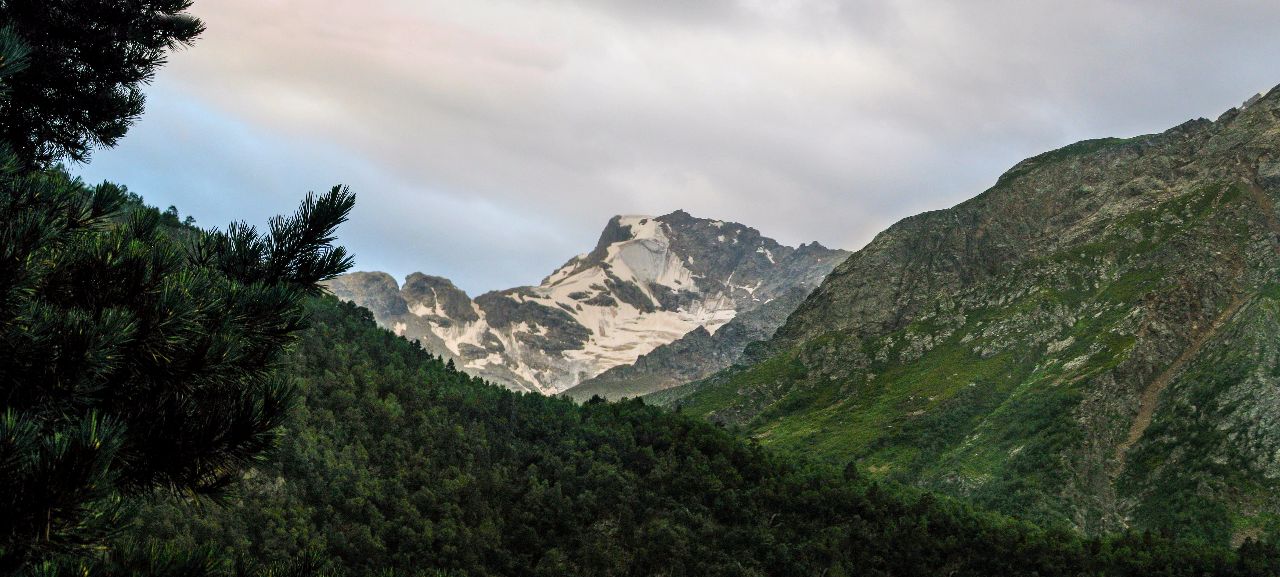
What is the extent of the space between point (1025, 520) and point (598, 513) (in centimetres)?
8399

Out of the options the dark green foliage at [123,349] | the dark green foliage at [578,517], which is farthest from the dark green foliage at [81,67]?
the dark green foliage at [578,517]

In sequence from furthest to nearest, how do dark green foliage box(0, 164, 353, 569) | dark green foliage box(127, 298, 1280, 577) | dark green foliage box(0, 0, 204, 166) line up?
1. dark green foliage box(127, 298, 1280, 577)
2. dark green foliage box(0, 0, 204, 166)
3. dark green foliage box(0, 164, 353, 569)

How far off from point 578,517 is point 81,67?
161m

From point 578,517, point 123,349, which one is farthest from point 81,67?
point 578,517

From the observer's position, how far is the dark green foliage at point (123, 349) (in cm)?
1190

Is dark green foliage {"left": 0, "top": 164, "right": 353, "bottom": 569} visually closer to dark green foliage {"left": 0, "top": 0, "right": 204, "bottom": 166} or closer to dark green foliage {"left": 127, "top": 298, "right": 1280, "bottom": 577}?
dark green foliage {"left": 0, "top": 0, "right": 204, "bottom": 166}

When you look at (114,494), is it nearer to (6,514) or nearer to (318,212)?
(6,514)

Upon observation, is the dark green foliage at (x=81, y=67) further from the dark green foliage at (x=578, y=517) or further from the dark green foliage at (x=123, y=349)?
the dark green foliage at (x=578, y=517)

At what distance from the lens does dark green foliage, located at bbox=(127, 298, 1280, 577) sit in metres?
153

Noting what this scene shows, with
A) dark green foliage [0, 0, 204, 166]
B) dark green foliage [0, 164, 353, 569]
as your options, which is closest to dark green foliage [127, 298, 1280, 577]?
dark green foliage [0, 0, 204, 166]

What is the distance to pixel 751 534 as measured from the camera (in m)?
173

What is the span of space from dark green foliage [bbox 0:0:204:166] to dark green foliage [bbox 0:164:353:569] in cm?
409

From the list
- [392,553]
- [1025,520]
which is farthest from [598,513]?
[1025,520]

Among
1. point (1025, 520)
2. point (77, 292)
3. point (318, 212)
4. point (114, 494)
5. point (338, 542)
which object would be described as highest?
point (318, 212)
